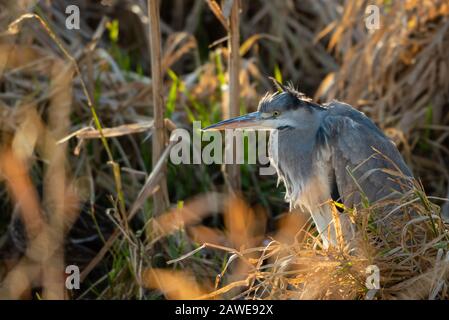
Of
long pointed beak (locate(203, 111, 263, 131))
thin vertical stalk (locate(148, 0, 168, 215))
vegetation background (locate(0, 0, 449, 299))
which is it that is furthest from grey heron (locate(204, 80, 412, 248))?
thin vertical stalk (locate(148, 0, 168, 215))

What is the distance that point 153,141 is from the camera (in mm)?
4168

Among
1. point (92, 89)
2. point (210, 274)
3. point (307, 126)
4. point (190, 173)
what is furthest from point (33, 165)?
point (307, 126)

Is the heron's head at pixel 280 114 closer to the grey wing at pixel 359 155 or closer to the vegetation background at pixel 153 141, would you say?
the grey wing at pixel 359 155

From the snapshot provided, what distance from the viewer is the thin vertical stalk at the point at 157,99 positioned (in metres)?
3.93

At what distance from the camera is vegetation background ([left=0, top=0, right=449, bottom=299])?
4.16 m

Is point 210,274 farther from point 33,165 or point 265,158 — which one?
point 33,165

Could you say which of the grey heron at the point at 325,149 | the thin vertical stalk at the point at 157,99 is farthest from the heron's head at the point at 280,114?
the thin vertical stalk at the point at 157,99

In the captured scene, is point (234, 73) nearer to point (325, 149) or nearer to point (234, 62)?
point (234, 62)

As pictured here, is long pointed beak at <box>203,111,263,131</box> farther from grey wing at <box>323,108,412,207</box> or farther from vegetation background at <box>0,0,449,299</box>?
vegetation background at <box>0,0,449,299</box>

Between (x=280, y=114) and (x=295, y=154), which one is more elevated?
(x=280, y=114)

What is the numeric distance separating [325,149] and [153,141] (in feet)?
2.60

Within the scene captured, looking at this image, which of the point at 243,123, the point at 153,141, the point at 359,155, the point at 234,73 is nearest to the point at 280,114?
the point at 243,123

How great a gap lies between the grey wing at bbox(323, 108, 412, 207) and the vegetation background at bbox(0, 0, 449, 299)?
333 mm
